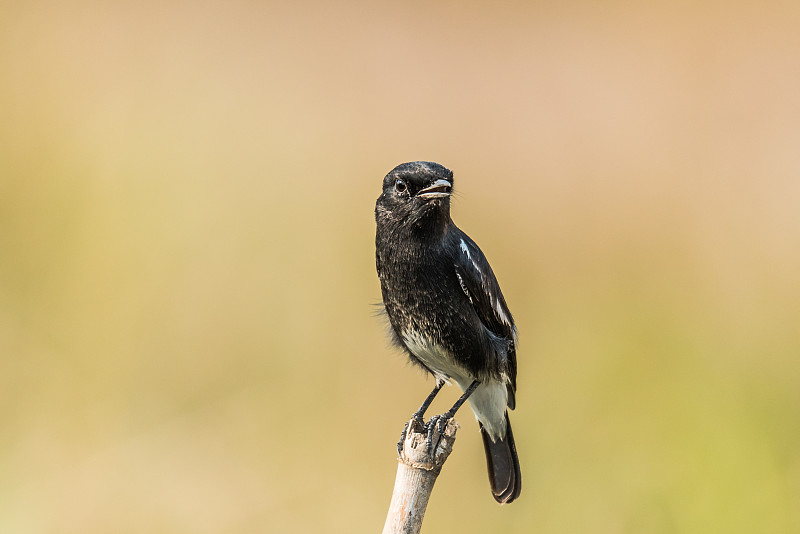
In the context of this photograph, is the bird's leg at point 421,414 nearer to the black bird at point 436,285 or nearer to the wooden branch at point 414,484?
the black bird at point 436,285

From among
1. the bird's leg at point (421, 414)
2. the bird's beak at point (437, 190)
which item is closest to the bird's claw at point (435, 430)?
the bird's leg at point (421, 414)

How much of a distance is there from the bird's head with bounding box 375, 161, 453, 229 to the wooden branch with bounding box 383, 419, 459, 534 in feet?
3.94

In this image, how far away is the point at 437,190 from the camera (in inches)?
157

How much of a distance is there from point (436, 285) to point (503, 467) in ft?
4.68

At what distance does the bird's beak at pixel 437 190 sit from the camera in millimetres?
3928

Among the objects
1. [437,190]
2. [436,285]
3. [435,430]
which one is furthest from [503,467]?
[437,190]

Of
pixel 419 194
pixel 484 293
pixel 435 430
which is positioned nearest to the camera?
pixel 435 430

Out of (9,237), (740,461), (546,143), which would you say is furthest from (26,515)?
(546,143)

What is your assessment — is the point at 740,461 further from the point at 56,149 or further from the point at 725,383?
the point at 56,149

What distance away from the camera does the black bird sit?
4.11 meters

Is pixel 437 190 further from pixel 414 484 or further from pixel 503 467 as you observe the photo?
pixel 503 467

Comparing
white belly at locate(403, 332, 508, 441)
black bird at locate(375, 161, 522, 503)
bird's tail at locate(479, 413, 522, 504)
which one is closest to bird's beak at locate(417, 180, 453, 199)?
black bird at locate(375, 161, 522, 503)

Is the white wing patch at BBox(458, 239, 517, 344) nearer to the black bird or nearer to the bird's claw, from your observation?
the black bird

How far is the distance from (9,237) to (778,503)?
223 inches
